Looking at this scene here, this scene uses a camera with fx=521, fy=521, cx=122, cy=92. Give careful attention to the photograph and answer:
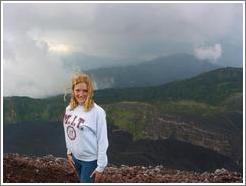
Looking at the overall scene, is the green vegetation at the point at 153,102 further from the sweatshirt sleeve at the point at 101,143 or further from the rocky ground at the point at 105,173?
the sweatshirt sleeve at the point at 101,143

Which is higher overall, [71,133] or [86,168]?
[71,133]

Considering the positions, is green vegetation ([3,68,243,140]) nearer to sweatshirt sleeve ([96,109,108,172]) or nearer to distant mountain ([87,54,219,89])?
distant mountain ([87,54,219,89])

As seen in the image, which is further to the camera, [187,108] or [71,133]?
[187,108]

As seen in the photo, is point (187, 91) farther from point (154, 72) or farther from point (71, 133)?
point (71, 133)

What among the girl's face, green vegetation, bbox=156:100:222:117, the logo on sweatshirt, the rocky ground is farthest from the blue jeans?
green vegetation, bbox=156:100:222:117

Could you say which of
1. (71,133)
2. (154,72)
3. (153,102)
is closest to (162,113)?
(153,102)

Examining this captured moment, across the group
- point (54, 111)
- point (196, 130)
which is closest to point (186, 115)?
point (196, 130)
